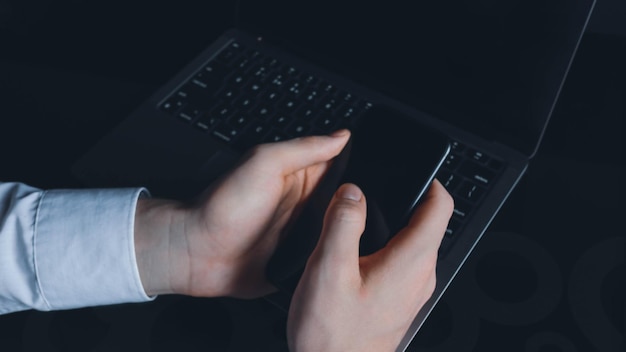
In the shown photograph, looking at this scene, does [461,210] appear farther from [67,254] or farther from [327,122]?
[67,254]

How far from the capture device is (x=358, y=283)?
0.46m

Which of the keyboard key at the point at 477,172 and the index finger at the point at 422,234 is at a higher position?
the keyboard key at the point at 477,172

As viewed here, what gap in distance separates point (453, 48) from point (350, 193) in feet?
0.80

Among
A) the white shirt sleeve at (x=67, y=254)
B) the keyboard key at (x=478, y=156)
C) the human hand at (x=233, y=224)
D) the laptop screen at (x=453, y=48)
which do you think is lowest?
the white shirt sleeve at (x=67, y=254)

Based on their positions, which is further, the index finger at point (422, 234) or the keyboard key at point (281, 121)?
the keyboard key at point (281, 121)

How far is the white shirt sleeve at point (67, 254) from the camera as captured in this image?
1.80 feet

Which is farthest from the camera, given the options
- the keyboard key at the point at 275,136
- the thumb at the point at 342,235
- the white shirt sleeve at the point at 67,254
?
the keyboard key at the point at 275,136

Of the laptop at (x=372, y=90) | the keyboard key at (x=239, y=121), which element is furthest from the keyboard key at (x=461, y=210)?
the keyboard key at (x=239, y=121)

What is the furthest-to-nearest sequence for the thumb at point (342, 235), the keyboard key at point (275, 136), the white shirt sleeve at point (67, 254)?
the keyboard key at point (275, 136)
the white shirt sleeve at point (67, 254)
the thumb at point (342, 235)

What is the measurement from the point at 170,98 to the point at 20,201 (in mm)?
220

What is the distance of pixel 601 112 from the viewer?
720 millimetres

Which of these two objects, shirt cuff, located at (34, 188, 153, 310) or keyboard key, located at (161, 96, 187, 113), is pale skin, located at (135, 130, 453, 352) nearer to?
shirt cuff, located at (34, 188, 153, 310)

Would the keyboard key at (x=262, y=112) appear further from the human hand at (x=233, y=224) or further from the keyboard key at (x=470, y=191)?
the keyboard key at (x=470, y=191)

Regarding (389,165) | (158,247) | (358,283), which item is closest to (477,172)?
(389,165)
